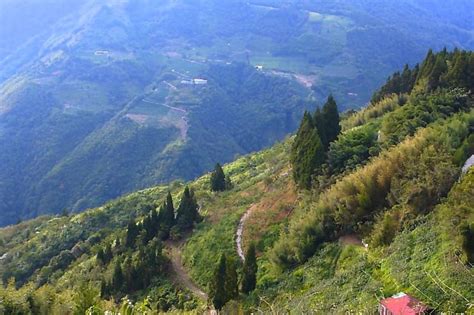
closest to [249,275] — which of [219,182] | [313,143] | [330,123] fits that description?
[313,143]

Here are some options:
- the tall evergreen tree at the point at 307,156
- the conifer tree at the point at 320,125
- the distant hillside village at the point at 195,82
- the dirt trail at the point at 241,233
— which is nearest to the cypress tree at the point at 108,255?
the dirt trail at the point at 241,233

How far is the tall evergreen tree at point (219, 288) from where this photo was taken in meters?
19.6

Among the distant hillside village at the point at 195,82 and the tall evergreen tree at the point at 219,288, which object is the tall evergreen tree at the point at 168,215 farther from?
the distant hillside village at the point at 195,82

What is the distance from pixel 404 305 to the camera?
10.2m

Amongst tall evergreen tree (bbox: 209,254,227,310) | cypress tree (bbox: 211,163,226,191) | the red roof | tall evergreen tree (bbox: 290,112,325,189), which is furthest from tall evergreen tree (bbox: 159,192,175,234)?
the red roof

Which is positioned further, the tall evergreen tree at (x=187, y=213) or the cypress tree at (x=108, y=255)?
the cypress tree at (x=108, y=255)

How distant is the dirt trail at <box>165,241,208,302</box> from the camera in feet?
80.3

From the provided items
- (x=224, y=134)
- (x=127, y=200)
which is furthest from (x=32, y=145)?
(x=127, y=200)

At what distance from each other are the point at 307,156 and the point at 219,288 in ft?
31.1

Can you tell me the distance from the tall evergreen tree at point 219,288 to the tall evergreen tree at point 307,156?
307 inches

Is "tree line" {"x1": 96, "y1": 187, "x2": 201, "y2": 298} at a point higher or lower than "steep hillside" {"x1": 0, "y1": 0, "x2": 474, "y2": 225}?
higher

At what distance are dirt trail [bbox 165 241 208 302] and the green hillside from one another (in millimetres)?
92

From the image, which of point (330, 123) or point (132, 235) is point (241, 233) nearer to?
point (330, 123)

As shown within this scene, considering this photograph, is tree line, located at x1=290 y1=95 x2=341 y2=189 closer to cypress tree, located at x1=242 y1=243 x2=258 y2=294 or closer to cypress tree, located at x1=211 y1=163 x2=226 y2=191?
cypress tree, located at x1=242 y1=243 x2=258 y2=294
